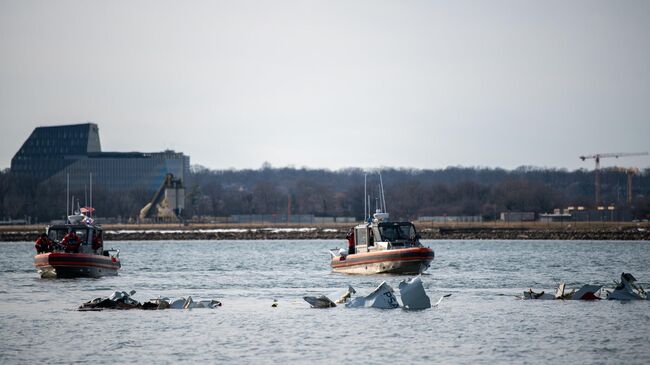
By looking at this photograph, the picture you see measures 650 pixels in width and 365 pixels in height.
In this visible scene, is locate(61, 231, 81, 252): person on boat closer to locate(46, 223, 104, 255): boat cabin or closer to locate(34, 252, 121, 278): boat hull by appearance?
locate(46, 223, 104, 255): boat cabin

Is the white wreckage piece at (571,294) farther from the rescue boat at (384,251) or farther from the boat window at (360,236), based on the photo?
the boat window at (360,236)

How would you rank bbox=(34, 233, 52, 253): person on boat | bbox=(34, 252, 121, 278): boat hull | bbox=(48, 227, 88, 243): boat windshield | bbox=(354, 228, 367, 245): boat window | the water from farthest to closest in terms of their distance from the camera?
bbox=(48, 227, 88, 243): boat windshield, bbox=(354, 228, 367, 245): boat window, bbox=(34, 233, 52, 253): person on boat, bbox=(34, 252, 121, 278): boat hull, the water

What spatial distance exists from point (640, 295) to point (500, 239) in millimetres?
99641

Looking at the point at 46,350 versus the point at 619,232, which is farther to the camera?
the point at 619,232

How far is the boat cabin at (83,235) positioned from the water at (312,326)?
264cm

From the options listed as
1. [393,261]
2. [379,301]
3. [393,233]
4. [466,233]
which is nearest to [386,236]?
[393,233]

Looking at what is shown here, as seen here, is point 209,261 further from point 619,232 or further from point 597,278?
point 619,232

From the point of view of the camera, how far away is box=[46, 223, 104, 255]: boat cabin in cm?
6544

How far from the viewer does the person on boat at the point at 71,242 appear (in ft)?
208

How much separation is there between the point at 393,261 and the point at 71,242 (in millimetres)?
18931

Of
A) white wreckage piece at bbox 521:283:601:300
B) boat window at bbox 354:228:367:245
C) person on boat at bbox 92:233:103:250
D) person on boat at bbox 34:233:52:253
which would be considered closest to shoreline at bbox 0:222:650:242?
boat window at bbox 354:228:367:245

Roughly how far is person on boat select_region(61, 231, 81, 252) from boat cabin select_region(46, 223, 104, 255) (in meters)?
0.67

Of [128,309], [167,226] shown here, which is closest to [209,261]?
[128,309]

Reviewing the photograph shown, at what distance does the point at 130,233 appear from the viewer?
172m
